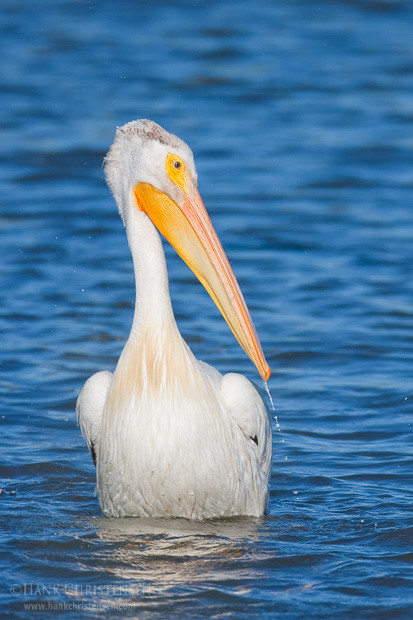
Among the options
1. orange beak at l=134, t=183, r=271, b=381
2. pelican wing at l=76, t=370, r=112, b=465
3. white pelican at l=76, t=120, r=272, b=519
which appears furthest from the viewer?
pelican wing at l=76, t=370, r=112, b=465

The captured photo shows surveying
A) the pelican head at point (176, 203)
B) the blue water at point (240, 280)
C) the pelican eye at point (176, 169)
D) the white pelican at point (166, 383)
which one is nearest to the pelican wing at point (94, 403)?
the white pelican at point (166, 383)


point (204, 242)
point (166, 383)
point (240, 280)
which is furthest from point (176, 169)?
point (240, 280)

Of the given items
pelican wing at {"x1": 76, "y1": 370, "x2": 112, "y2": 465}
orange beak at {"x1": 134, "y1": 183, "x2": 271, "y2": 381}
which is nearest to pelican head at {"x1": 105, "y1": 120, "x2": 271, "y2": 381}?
orange beak at {"x1": 134, "y1": 183, "x2": 271, "y2": 381}

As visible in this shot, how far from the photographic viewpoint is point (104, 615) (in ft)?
13.2

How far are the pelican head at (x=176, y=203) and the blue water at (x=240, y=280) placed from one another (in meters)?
0.93

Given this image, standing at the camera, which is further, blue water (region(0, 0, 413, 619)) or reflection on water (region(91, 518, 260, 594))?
blue water (region(0, 0, 413, 619))

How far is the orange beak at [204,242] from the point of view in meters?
4.73

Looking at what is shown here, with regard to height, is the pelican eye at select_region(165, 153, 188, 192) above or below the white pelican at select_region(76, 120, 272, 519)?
above

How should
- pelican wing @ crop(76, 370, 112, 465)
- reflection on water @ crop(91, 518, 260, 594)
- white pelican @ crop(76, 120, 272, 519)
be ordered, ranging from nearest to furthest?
1. reflection on water @ crop(91, 518, 260, 594)
2. white pelican @ crop(76, 120, 272, 519)
3. pelican wing @ crop(76, 370, 112, 465)

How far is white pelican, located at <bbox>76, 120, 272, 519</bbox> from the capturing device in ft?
15.1

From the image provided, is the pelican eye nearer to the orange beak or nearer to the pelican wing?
the orange beak

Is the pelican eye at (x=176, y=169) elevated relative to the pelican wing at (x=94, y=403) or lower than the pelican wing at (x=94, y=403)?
elevated

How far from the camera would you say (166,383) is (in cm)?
465

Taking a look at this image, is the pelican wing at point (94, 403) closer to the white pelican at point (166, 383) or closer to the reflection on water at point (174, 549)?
the white pelican at point (166, 383)
